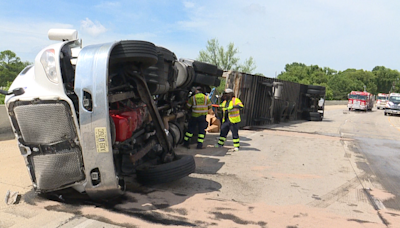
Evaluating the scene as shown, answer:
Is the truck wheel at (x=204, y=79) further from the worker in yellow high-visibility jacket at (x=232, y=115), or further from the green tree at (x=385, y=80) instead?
the green tree at (x=385, y=80)

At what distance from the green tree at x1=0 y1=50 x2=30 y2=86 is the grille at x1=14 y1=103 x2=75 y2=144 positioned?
31.4 m

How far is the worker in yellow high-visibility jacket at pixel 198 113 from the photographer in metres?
7.59

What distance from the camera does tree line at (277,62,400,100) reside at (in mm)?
72125

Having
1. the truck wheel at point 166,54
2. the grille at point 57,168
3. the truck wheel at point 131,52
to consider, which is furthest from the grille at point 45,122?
the truck wheel at point 166,54

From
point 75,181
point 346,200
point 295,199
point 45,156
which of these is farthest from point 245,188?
point 45,156

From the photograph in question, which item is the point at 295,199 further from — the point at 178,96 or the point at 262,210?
the point at 178,96

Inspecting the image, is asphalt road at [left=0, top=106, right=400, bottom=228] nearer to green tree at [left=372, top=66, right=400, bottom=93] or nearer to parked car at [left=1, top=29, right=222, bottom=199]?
parked car at [left=1, top=29, right=222, bottom=199]

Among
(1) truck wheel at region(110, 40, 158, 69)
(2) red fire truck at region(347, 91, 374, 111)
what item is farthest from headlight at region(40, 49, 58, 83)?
(2) red fire truck at region(347, 91, 374, 111)

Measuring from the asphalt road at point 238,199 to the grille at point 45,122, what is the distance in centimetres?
83

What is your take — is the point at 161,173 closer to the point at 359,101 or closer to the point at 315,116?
the point at 315,116

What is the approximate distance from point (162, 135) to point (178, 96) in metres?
2.62

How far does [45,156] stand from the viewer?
3428 mm

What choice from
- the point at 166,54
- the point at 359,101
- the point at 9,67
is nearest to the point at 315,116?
the point at 166,54

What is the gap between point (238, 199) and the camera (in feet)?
14.3
